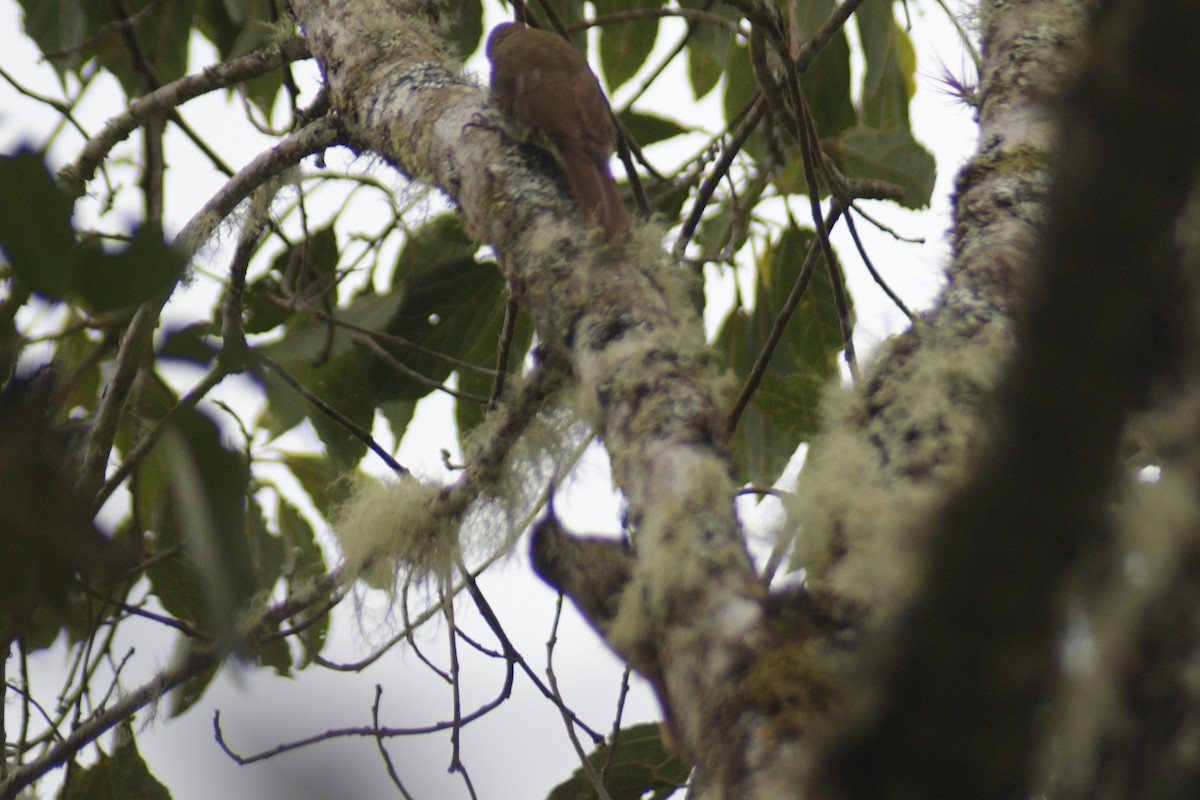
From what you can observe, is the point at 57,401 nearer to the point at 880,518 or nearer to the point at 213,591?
the point at 213,591

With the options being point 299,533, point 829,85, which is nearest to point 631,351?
point 829,85

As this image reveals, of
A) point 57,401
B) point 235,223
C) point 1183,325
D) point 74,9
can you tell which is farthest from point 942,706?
point 74,9

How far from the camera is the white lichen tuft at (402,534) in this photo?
5.05ft

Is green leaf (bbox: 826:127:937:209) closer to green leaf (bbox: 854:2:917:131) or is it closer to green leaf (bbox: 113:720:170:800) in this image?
green leaf (bbox: 854:2:917:131)

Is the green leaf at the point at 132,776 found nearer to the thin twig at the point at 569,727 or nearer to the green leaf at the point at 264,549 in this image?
the green leaf at the point at 264,549

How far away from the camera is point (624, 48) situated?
3.15 m

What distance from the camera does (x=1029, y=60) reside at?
1.53 m

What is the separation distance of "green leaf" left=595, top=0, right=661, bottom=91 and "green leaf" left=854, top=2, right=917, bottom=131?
608mm

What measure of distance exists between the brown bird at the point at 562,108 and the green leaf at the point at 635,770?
1065 millimetres

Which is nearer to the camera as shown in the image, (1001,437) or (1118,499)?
(1001,437)

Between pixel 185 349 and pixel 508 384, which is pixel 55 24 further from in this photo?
pixel 185 349

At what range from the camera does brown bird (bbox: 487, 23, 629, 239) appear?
1704 millimetres

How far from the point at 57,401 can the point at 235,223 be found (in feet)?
4.51

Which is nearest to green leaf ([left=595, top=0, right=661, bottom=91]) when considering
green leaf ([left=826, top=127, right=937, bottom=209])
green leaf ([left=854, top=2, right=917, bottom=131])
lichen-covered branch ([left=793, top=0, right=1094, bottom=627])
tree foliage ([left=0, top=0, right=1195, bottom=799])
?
tree foliage ([left=0, top=0, right=1195, bottom=799])
